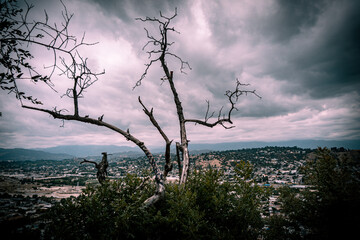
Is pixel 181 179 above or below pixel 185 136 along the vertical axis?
below

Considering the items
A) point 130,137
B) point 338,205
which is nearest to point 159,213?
point 130,137

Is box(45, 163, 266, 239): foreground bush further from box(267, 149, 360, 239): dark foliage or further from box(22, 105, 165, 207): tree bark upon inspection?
box(267, 149, 360, 239): dark foliage

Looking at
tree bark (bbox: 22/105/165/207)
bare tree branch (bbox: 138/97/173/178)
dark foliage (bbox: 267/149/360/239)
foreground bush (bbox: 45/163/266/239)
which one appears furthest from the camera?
bare tree branch (bbox: 138/97/173/178)

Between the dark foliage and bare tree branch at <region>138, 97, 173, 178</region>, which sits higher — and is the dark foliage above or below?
below

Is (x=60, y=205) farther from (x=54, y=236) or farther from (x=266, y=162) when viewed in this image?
(x=266, y=162)

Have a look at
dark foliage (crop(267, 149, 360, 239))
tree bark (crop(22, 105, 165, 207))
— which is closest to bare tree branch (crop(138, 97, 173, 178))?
tree bark (crop(22, 105, 165, 207))

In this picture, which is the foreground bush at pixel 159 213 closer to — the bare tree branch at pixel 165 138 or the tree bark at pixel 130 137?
the tree bark at pixel 130 137

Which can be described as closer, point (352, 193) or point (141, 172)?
point (352, 193)

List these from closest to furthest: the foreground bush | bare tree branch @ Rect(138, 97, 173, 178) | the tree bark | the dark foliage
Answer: the foreground bush < the dark foliage < the tree bark < bare tree branch @ Rect(138, 97, 173, 178)

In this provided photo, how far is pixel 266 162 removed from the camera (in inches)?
4080

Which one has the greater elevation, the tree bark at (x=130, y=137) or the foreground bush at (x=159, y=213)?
the tree bark at (x=130, y=137)

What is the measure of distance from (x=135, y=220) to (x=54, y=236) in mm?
1391

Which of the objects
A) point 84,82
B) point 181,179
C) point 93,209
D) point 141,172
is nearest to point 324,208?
point 181,179

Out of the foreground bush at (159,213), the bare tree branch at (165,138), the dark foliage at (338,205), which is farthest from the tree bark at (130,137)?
the dark foliage at (338,205)
